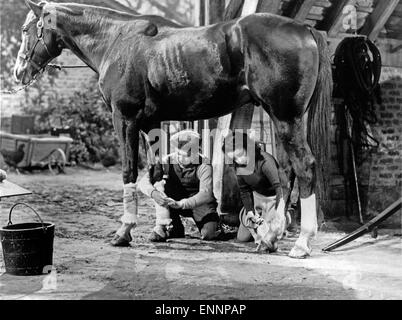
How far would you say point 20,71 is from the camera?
5.23 meters

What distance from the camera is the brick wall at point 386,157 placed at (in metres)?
6.96

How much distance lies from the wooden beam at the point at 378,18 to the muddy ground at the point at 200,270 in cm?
255

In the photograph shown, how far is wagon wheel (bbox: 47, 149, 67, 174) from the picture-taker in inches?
491

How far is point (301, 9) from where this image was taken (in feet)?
19.7

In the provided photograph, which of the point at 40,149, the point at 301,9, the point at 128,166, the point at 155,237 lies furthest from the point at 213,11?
the point at 40,149

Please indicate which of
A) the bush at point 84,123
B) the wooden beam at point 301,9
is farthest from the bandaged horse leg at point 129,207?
the bush at point 84,123

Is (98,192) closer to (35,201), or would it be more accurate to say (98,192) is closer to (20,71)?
(35,201)

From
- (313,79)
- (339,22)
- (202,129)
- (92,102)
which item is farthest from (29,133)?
(313,79)

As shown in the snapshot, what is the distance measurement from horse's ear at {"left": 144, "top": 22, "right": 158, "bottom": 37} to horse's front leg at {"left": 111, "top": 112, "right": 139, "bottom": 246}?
833 millimetres

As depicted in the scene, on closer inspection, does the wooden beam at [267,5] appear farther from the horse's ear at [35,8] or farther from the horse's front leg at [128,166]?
the horse's ear at [35,8]

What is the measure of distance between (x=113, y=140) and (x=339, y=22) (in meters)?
9.56

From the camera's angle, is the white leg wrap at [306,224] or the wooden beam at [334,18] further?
the wooden beam at [334,18]

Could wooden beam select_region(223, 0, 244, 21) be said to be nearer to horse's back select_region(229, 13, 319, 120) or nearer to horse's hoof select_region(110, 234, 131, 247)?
horse's back select_region(229, 13, 319, 120)

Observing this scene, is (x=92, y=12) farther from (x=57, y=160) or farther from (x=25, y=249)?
(x=57, y=160)
